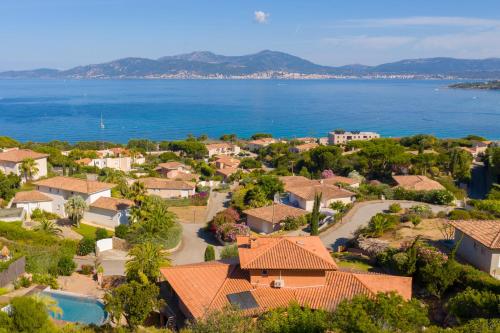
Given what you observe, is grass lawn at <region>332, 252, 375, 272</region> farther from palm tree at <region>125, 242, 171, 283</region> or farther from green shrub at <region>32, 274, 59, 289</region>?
green shrub at <region>32, 274, 59, 289</region>

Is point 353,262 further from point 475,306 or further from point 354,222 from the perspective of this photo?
point 475,306

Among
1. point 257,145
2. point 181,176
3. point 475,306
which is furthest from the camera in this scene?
point 257,145

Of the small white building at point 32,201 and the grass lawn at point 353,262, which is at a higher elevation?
the grass lawn at point 353,262

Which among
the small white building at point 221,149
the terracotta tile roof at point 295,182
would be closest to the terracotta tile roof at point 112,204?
the terracotta tile roof at point 295,182

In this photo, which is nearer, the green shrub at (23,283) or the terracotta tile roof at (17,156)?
the green shrub at (23,283)

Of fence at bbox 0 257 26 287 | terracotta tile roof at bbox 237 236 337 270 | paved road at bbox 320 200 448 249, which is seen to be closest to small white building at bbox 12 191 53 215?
fence at bbox 0 257 26 287

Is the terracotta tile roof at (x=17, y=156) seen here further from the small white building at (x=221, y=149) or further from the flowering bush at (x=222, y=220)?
the small white building at (x=221, y=149)

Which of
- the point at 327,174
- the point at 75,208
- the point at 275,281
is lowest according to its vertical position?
the point at 327,174

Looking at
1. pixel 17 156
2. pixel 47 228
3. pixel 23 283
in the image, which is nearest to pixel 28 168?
pixel 17 156
